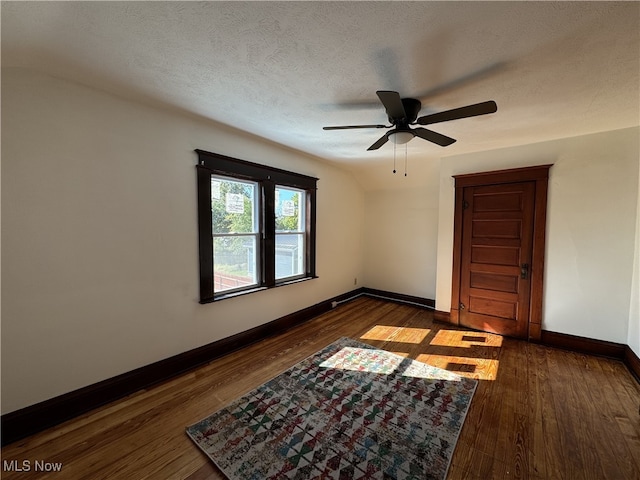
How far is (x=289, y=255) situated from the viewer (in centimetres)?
384

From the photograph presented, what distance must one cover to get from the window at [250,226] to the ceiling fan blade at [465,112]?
6.40 ft

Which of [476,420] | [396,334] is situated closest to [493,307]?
[396,334]

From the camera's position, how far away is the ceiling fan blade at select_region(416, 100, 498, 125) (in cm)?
167

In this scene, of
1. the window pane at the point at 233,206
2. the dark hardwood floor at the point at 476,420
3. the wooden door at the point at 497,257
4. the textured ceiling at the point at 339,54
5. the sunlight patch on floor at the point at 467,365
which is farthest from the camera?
A: the wooden door at the point at 497,257

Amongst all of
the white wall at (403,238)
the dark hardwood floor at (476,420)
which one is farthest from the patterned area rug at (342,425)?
the white wall at (403,238)

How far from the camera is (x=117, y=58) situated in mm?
1593

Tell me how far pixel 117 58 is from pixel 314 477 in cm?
273

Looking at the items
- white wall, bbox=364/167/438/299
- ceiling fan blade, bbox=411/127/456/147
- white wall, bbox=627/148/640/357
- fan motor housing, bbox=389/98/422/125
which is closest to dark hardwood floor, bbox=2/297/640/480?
white wall, bbox=627/148/640/357

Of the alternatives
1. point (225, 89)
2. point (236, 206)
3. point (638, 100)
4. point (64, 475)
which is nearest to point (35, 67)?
point (225, 89)

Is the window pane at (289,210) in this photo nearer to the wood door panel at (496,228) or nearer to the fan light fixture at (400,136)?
the fan light fixture at (400,136)

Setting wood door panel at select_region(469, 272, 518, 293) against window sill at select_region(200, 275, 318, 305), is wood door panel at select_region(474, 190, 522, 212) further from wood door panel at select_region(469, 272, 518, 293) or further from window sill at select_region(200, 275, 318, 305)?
window sill at select_region(200, 275, 318, 305)

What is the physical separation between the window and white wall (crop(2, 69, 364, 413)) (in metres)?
0.14

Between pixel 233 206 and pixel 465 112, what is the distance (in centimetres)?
239

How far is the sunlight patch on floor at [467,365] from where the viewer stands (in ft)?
8.36
